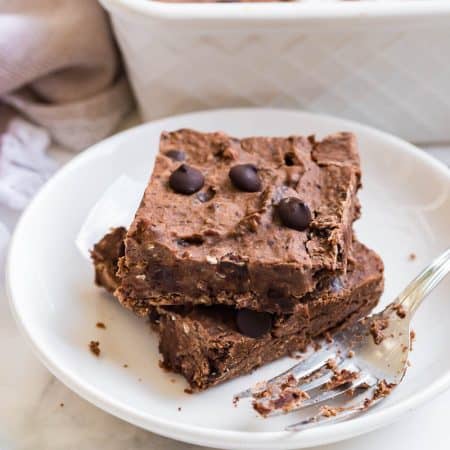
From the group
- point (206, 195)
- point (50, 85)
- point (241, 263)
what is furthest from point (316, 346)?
point (50, 85)

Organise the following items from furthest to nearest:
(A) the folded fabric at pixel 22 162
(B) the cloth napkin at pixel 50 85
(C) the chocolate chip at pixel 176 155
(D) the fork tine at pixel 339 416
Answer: (B) the cloth napkin at pixel 50 85 < (A) the folded fabric at pixel 22 162 < (C) the chocolate chip at pixel 176 155 < (D) the fork tine at pixel 339 416

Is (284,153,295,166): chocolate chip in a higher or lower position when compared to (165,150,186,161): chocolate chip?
higher

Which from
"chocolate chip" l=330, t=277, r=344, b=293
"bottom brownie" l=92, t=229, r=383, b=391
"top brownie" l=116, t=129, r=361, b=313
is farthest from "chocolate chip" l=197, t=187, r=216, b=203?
"chocolate chip" l=330, t=277, r=344, b=293

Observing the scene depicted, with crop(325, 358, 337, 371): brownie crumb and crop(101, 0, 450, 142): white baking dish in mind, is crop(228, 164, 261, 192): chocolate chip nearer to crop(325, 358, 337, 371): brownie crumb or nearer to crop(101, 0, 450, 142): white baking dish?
crop(325, 358, 337, 371): brownie crumb

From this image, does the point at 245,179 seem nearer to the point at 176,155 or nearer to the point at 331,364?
the point at 176,155

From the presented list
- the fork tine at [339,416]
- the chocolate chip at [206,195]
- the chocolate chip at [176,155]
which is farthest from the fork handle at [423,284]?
the chocolate chip at [176,155]

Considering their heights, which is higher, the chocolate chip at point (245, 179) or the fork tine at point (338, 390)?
the chocolate chip at point (245, 179)

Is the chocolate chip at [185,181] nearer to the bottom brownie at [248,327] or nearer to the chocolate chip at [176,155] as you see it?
the chocolate chip at [176,155]
